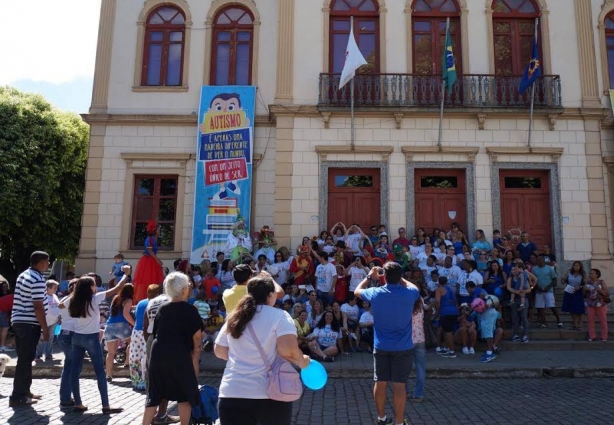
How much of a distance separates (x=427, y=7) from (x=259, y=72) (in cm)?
576

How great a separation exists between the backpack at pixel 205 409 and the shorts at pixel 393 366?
187 cm

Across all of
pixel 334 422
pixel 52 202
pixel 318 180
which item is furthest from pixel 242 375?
pixel 52 202

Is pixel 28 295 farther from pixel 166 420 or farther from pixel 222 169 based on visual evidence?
pixel 222 169

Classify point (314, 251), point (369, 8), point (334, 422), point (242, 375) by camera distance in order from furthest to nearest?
point (369, 8) → point (314, 251) → point (334, 422) → point (242, 375)

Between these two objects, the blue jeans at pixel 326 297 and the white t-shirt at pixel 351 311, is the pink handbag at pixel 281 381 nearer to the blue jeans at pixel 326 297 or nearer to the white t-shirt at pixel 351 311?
the white t-shirt at pixel 351 311

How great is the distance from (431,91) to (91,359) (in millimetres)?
12025

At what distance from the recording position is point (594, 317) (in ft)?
36.7

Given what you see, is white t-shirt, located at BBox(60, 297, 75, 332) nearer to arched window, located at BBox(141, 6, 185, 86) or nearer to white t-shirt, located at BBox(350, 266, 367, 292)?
white t-shirt, located at BBox(350, 266, 367, 292)

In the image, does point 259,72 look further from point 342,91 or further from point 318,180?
point 318,180

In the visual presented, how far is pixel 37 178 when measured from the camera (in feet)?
59.5

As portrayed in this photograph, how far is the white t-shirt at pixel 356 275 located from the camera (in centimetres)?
1173

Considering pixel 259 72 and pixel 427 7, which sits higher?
pixel 427 7

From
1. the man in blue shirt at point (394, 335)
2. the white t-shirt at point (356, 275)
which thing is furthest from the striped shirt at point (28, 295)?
the white t-shirt at point (356, 275)

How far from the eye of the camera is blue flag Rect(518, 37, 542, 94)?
13.8 m
